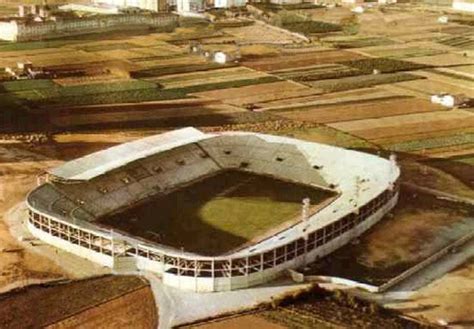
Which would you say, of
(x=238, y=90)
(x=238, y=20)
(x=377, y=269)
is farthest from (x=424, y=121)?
(x=238, y=20)

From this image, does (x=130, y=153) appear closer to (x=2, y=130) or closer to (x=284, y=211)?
(x=284, y=211)

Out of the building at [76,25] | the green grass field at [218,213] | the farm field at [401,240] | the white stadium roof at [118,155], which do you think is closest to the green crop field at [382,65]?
the building at [76,25]

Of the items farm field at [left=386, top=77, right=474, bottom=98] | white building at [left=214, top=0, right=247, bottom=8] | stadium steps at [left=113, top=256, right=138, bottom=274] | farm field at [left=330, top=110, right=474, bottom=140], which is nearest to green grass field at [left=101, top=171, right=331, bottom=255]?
stadium steps at [left=113, top=256, right=138, bottom=274]

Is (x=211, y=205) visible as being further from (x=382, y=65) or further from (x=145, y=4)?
(x=145, y=4)

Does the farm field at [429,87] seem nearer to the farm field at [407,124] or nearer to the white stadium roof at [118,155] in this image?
the farm field at [407,124]

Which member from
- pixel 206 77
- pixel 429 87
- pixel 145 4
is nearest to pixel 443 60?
pixel 429 87
